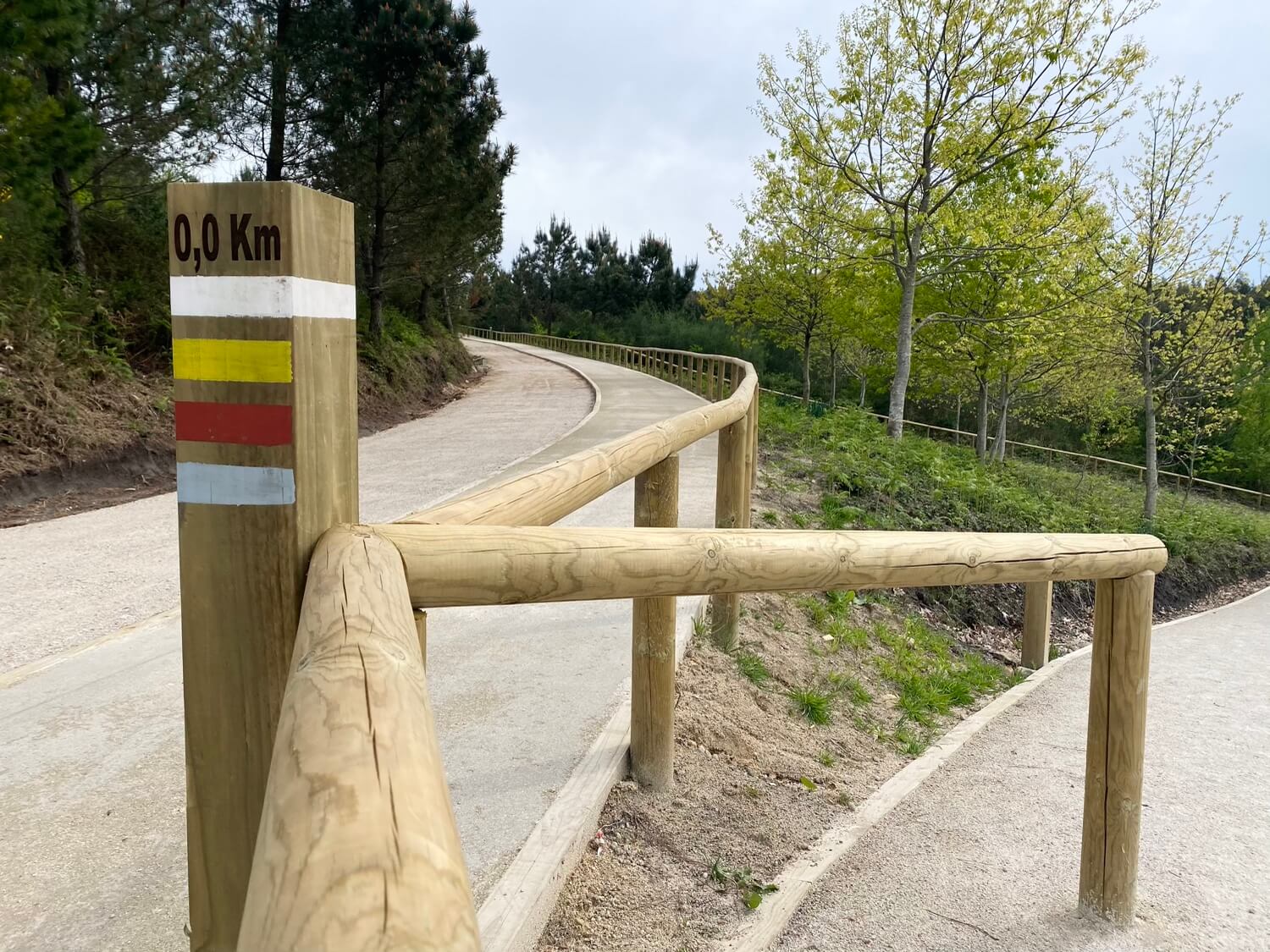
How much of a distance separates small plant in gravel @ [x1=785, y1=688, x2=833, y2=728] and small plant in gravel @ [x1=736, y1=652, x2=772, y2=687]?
0.52 ft

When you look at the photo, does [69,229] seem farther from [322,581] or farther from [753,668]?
[322,581]

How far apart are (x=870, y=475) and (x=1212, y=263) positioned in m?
10.1

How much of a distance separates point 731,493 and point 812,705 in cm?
117

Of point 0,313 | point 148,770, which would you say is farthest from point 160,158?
point 148,770

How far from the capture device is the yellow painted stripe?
3.95 feet

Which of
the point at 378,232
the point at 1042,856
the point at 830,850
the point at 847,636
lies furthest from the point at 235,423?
the point at 378,232

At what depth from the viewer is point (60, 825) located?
8.75ft

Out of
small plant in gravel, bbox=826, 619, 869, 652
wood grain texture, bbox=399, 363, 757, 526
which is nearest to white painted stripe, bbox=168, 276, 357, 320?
wood grain texture, bbox=399, 363, 757, 526

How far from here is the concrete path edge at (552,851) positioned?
2.26m

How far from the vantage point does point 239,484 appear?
48.8 inches

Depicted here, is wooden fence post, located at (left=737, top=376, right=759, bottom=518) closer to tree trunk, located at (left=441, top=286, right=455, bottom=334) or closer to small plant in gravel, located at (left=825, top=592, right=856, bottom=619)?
small plant in gravel, located at (left=825, top=592, right=856, bottom=619)

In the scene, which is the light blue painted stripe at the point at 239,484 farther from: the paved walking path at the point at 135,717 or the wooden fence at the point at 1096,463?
the wooden fence at the point at 1096,463

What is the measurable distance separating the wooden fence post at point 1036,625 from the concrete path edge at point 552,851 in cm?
434

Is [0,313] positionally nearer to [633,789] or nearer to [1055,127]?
[633,789]
